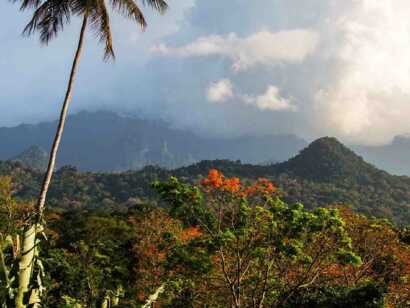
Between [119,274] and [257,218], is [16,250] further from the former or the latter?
[119,274]

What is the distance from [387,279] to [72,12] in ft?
66.5

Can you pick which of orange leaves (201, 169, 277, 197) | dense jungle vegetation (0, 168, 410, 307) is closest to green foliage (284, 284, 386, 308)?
dense jungle vegetation (0, 168, 410, 307)

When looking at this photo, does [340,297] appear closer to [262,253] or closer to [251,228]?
[262,253]

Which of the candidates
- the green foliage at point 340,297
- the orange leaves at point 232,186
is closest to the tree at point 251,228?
the orange leaves at point 232,186

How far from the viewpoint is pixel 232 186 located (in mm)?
18750

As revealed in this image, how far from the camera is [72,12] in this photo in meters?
19.9

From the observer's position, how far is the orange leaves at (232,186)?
1844cm

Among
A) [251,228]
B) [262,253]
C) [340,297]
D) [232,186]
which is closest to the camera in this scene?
[251,228]

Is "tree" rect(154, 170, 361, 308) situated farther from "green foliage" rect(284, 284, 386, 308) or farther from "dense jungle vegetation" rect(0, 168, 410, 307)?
"green foliage" rect(284, 284, 386, 308)

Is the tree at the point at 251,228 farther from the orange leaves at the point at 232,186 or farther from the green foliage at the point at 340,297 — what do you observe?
the green foliage at the point at 340,297

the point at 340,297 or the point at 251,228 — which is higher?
the point at 251,228

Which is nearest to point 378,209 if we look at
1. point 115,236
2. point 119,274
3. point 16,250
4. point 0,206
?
point 115,236

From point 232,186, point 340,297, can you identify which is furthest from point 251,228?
point 340,297

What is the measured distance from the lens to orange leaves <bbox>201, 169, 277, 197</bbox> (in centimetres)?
1844
